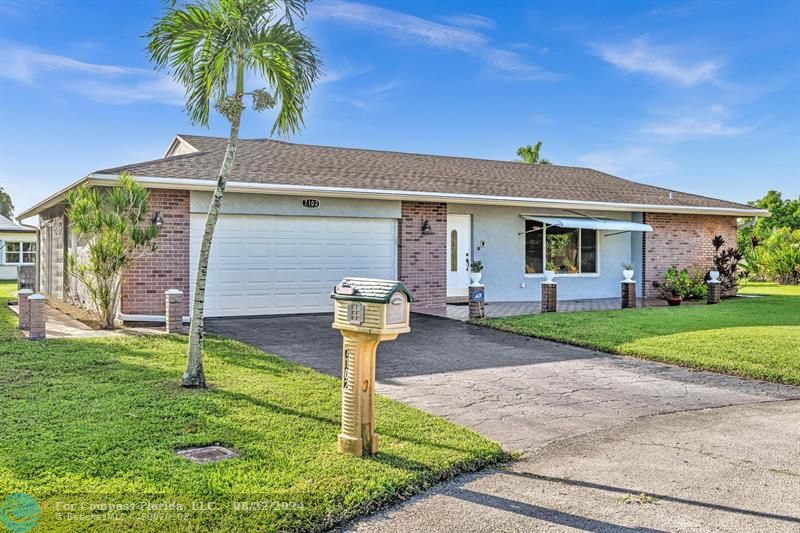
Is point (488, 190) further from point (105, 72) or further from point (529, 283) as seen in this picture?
point (105, 72)

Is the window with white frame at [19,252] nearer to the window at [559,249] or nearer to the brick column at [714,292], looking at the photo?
the window at [559,249]

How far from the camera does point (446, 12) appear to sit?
52.6ft

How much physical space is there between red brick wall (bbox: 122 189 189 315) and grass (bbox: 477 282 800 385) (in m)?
6.58

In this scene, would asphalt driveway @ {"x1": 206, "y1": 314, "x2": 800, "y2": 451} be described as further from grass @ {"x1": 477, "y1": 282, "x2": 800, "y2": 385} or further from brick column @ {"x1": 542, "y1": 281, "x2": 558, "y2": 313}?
brick column @ {"x1": 542, "y1": 281, "x2": 558, "y2": 313}

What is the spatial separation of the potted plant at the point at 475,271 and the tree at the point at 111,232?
697 cm

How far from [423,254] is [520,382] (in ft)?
26.6

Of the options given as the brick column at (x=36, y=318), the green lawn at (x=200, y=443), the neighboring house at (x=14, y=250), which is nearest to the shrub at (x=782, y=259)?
the green lawn at (x=200, y=443)

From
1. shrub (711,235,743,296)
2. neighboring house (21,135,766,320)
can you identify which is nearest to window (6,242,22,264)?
neighboring house (21,135,766,320)

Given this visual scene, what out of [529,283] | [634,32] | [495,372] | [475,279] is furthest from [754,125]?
[495,372]

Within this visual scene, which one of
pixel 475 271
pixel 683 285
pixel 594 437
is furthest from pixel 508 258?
pixel 594 437

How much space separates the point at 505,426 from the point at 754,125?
23.3 metres

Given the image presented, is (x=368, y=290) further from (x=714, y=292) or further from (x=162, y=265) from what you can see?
(x=714, y=292)

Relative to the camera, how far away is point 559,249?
18.3 m

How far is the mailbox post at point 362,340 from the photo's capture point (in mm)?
4758
